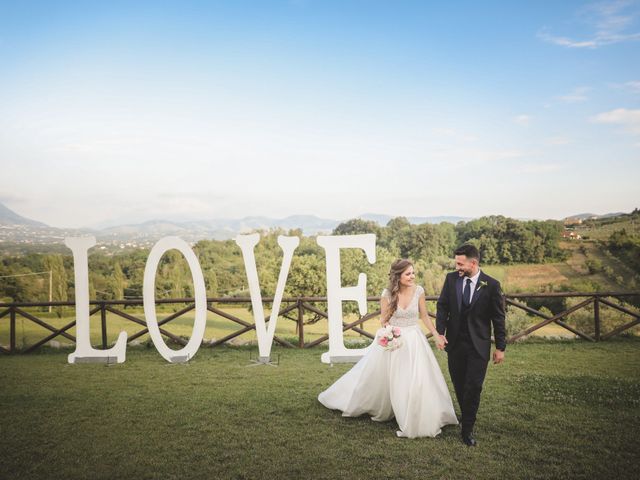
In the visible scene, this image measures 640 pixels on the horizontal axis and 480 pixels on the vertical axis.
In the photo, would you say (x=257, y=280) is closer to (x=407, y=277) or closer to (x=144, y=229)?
(x=407, y=277)

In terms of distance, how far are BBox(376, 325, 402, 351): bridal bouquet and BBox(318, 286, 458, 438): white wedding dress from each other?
3.1 inches

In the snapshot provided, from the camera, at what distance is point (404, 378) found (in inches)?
238

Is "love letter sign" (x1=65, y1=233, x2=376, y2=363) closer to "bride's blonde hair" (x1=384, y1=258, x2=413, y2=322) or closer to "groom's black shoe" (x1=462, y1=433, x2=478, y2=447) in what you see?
"bride's blonde hair" (x1=384, y1=258, x2=413, y2=322)

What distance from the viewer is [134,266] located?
2488 centimetres

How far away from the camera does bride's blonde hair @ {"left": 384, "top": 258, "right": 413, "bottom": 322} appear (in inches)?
246

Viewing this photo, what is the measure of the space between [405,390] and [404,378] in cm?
14

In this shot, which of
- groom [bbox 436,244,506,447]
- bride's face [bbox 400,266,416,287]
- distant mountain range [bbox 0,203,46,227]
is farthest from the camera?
distant mountain range [bbox 0,203,46,227]

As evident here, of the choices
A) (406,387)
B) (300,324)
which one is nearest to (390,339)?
(406,387)

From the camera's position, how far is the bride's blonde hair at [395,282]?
6.24 metres

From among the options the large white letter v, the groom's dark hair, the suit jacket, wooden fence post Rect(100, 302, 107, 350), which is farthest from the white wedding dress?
wooden fence post Rect(100, 302, 107, 350)

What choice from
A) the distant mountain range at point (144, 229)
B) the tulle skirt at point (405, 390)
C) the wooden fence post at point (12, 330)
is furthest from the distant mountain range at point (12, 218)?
the tulle skirt at point (405, 390)

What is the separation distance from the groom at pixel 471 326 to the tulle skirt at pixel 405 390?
1.19 feet

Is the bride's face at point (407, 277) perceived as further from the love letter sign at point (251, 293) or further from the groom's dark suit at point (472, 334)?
the love letter sign at point (251, 293)

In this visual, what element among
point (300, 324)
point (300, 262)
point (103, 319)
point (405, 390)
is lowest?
point (300, 324)
